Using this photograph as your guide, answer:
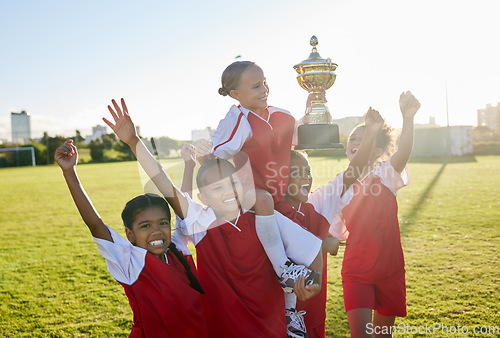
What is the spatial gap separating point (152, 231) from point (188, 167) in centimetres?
47

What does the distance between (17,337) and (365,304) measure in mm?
3313

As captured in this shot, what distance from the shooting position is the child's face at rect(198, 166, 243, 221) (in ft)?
6.49

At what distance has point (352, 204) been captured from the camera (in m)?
3.17

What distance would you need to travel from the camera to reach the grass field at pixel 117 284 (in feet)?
13.8

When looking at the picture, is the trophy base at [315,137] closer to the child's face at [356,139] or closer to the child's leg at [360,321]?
the child's face at [356,139]

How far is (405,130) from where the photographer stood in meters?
2.84

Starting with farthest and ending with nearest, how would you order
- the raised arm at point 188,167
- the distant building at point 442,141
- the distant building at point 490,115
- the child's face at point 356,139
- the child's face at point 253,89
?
the distant building at point 490,115, the distant building at point 442,141, the child's face at point 356,139, the raised arm at point 188,167, the child's face at point 253,89

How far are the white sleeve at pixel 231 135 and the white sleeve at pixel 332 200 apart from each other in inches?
22.9

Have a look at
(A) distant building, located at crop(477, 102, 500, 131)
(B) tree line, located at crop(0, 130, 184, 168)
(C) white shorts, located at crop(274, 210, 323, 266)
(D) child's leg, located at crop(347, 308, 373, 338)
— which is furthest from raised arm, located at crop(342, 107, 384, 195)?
(A) distant building, located at crop(477, 102, 500, 131)

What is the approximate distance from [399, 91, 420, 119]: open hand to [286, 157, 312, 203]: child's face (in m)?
0.75

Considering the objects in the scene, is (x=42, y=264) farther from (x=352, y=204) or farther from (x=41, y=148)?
(x=41, y=148)

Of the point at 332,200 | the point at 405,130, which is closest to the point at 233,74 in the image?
the point at 332,200

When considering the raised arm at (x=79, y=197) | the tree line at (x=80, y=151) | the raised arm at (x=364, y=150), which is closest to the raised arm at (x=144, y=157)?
the raised arm at (x=79, y=197)

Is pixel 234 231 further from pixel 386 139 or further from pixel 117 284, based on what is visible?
pixel 117 284
